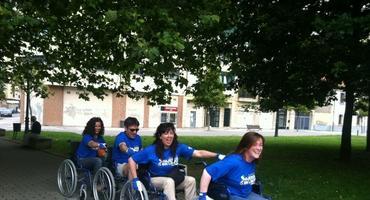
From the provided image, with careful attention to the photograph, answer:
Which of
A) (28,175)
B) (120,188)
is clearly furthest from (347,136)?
(120,188)

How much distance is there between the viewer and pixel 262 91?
18.1 metres

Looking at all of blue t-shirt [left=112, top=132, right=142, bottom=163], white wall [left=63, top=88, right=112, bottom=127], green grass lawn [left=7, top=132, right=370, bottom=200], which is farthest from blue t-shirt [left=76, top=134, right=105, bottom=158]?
white wall [left=63, top=88, right=112, bottom=127]

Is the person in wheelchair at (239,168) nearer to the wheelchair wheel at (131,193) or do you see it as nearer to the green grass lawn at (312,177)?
the wheelchair wheel at (131,193)

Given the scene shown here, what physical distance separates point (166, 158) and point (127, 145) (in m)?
1.90

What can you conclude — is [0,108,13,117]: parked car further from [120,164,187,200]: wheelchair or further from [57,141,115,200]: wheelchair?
[120,164,187,200]: wheelchair

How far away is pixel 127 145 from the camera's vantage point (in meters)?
9.30

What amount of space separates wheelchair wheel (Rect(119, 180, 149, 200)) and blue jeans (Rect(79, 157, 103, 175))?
206 cm

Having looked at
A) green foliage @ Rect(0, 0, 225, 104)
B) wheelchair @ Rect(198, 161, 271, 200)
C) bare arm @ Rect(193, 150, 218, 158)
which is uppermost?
green foliage @ Rect(0, 0, 225, 104)

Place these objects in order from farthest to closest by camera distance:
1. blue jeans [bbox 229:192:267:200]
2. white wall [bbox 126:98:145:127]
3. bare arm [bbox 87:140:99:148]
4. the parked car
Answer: the parked car, white wall [bbox 126:98:145:127], bare arm [bbox 87:140:99:148], blue jeans [bbox 229:192:267:200]

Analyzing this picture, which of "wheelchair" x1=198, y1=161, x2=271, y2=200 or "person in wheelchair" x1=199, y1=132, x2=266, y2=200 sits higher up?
"person in wheelchair" x1=199, y1=132, x2=266, y2=200

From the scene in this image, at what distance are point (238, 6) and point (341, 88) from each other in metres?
3.98

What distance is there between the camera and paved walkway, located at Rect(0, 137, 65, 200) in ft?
35.1

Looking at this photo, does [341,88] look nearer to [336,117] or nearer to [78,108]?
[78,108]

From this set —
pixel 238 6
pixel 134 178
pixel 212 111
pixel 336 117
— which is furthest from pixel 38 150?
pixel 336 117
